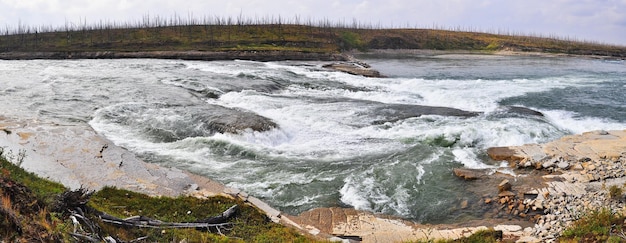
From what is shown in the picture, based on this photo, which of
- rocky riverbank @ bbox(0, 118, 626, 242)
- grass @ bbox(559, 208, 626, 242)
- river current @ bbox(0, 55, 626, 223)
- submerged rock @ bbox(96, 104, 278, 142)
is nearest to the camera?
grass @ bbox(559, 208, 626, 242)

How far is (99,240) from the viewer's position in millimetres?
6191

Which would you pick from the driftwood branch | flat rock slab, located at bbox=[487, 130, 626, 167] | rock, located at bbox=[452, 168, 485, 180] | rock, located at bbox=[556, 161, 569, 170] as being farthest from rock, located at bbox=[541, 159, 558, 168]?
the driftwood branch

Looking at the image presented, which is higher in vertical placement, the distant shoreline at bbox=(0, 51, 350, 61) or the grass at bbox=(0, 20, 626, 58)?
the grass at bbox=(0, 20, 626, 58)

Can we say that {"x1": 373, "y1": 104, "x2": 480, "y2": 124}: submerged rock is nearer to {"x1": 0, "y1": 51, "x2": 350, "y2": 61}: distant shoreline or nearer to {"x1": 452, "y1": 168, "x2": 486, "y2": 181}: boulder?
{"x1": 452, "y1": 168, "x2": 486, "y2": 181}: boulder

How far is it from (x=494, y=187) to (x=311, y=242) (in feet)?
22.3

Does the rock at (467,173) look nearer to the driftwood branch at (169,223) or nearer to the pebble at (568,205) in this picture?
the pebble at (568,205)

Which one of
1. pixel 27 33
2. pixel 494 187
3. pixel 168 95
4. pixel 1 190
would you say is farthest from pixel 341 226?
pixel 27 33

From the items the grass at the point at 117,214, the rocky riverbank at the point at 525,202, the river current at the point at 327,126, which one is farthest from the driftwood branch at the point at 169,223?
the river current at the point at 327,126

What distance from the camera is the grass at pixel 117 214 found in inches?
211

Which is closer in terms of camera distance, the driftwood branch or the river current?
the driftwood branch

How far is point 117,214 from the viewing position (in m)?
8.87

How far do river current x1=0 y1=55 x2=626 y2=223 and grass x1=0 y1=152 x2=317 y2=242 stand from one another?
2.30 m

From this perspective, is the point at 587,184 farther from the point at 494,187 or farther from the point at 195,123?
the point at 195,123

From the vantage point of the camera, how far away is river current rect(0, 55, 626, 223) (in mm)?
13133
